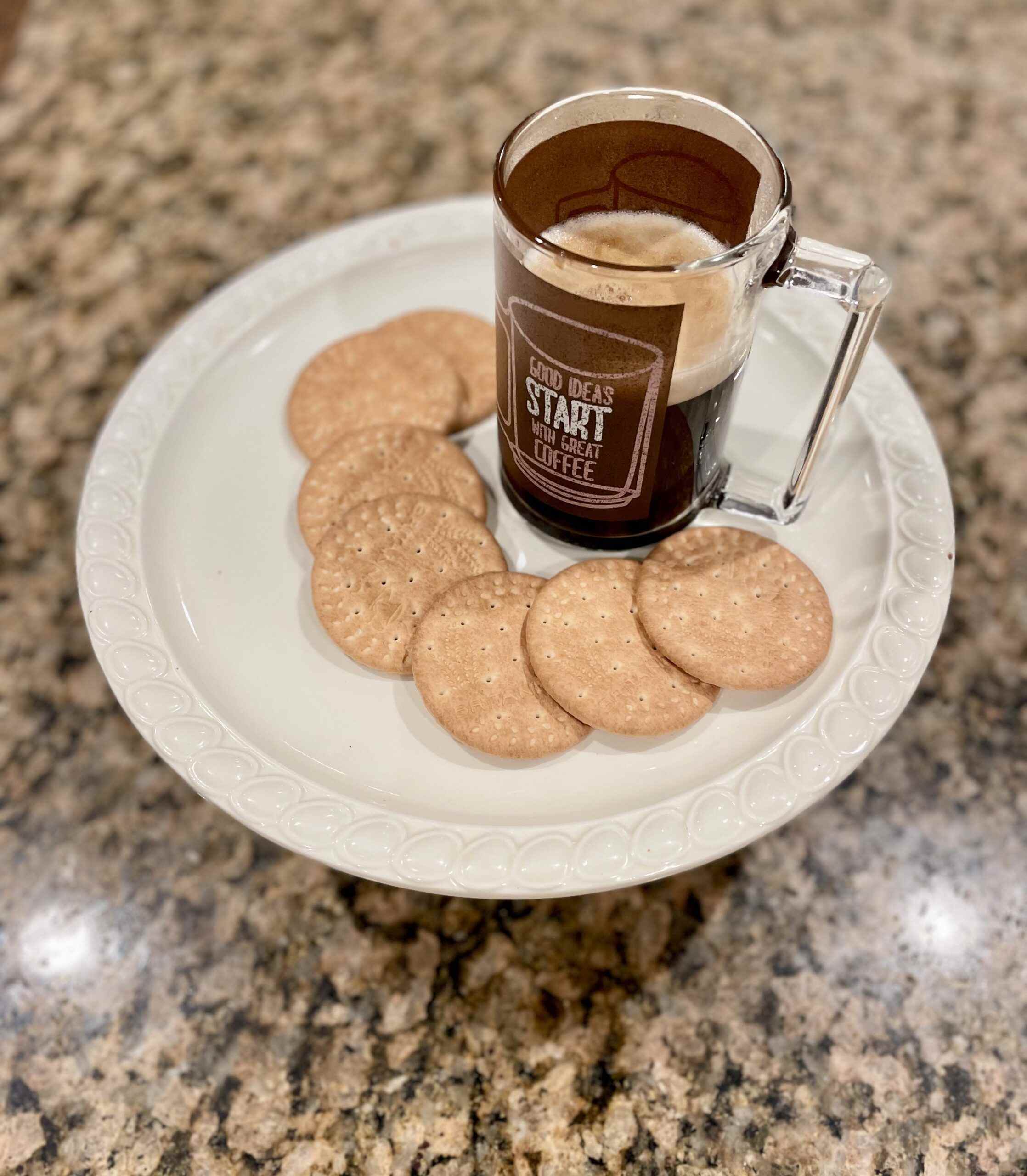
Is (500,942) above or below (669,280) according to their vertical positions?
below

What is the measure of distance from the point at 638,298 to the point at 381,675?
33 cm

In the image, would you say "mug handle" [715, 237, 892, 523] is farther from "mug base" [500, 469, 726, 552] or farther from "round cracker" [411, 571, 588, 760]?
"round cracker" [411, 571, 588, 760]

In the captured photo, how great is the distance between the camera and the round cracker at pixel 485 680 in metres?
0.65

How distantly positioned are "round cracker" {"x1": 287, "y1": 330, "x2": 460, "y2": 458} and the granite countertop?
29cm

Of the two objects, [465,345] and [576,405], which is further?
[465,345]

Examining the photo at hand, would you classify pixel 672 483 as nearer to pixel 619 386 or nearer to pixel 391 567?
pixel 619 386

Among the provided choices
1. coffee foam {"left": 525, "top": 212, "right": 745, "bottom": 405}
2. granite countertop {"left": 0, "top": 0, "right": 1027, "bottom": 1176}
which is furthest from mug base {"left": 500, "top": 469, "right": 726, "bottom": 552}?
granite countertop {"left": 0, "top": 0, "right": 1027, "bottom": 1176}

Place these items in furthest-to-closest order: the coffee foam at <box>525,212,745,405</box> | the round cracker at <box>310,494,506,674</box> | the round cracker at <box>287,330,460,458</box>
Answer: the round cracker at <box>287,330,460,458</box> < the round cracker at <box>310,494,506,674</box> < the coffee foam at <box>525,212,745,405</box>

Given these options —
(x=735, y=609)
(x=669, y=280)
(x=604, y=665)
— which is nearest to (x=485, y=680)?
(x=604, y=665)

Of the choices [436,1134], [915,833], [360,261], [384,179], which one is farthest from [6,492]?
[915,833]

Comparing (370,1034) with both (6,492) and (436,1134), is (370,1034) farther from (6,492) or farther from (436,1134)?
(6,492)

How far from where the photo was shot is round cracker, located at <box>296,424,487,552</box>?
757mm

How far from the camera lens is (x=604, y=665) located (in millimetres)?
656

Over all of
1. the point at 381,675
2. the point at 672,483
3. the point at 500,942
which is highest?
the point at 672,483
